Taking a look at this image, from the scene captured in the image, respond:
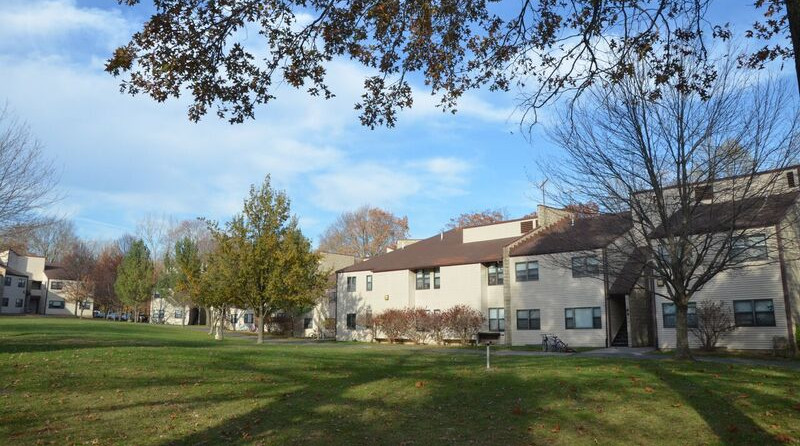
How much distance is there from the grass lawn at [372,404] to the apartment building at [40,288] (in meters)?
74.7

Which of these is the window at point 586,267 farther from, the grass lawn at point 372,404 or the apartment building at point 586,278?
the grass lawn at point 372,404

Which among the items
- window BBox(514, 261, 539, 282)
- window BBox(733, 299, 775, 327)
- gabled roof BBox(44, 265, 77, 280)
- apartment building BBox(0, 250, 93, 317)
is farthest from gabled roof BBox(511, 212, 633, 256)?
gabled roof BBox(44, 265, 77, 280)

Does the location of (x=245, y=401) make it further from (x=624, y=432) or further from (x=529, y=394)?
(x=624, y=432)

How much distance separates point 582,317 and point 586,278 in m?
2.21

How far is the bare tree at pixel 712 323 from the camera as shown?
983 inches

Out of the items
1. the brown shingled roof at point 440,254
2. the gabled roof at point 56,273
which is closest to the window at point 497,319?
the brown shingled roof at point 440,254

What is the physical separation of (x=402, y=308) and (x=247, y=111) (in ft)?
110

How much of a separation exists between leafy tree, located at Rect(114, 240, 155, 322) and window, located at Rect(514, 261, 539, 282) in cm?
4469

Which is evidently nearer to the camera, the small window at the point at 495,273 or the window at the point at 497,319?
the window at the point at 497,319

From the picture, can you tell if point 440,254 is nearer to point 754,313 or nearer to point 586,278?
point 586,278

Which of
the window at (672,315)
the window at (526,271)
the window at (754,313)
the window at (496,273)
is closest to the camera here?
the window at (754,313)

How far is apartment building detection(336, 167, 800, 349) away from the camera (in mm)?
20328

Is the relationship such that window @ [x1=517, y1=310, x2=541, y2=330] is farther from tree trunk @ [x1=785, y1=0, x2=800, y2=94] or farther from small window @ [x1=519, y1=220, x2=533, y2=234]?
tree trunk @ [x1=785, y1=0, x2=800, y2=94]

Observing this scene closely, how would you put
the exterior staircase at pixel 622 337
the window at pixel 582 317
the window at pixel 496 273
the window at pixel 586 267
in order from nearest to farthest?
the window at pixel 586 267
the exterior staircase at pixel 622 337
the window at pixel 582 317
the window at pixel 496 273
